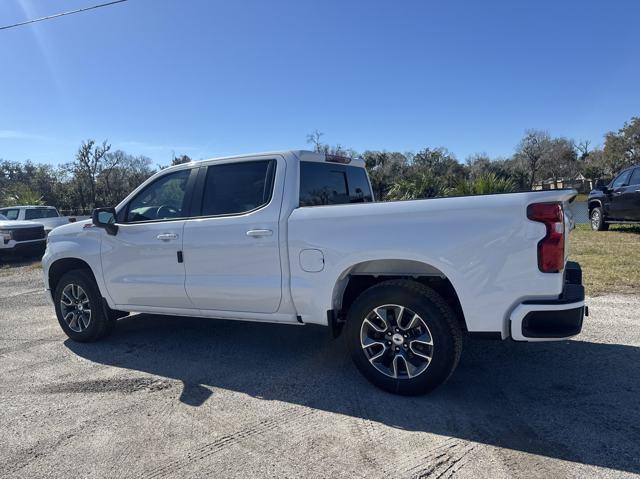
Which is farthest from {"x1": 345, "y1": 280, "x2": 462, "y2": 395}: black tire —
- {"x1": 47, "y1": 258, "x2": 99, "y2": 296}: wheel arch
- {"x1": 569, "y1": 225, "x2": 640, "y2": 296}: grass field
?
{"x1": 569, "y1": 225, "x2": 640, "y2": 296}: grass field

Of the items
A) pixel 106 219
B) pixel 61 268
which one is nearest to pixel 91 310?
pixel 61 268

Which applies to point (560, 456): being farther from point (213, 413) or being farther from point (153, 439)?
point (153, 439)

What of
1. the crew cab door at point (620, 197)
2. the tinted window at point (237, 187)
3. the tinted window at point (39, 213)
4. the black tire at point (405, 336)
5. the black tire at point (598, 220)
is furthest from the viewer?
the tinted window at point (39, 213)

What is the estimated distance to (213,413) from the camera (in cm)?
341

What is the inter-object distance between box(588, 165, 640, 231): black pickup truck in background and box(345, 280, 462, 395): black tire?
11151 mm

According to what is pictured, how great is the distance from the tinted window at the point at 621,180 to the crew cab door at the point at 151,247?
12.5 meters

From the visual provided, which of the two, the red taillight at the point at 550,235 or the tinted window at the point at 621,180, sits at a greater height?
the tinted window at the point at 621,180

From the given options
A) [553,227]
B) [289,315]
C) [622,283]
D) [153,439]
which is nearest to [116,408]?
[153,439]

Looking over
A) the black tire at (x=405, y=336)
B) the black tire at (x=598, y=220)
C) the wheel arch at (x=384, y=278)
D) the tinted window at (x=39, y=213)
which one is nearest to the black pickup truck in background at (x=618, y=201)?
the black tire at (x=598, y=220)

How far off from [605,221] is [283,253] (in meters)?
12.8

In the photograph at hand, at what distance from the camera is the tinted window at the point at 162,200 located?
4.56 meters

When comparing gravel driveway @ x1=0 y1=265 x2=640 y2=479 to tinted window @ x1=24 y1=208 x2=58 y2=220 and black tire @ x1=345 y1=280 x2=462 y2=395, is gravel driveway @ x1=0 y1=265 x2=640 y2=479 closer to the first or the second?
black tire @ x1=345 y1=280 x2=462 y2=395

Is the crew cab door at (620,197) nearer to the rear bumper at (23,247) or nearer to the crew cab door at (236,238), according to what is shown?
the crew cab door at (236,238)

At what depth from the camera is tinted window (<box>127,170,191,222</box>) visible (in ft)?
15.0
